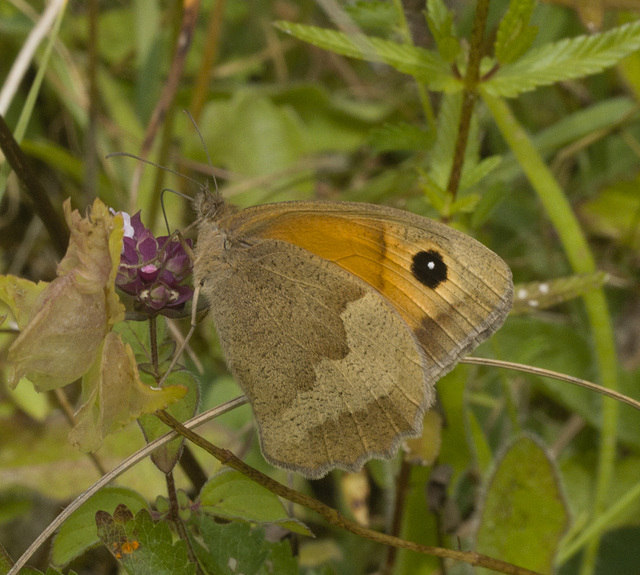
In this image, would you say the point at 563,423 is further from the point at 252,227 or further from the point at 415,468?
the point at 252,227

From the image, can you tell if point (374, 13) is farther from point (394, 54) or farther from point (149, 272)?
point (149, 272)

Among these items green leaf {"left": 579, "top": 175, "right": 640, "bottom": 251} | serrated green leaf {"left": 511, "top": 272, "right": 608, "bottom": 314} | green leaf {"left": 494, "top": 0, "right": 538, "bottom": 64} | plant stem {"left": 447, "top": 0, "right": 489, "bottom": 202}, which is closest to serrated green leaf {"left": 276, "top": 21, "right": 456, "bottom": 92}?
plant stem {"left": 447, "top": 0, "right": 489, "bottom": 202}

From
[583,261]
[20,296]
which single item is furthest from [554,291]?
[20,296]

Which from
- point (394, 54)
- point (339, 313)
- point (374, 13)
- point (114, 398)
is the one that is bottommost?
point (114, 398)

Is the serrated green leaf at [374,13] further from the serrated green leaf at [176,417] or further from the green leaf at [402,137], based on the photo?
the serrated green leaf at [176,417]

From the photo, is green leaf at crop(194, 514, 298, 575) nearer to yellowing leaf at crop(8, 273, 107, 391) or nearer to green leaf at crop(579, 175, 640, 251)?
yellowing leaf at crop(8, 273, 107, 391)

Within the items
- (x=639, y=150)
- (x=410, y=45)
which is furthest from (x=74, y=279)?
(x=639, y=150)
